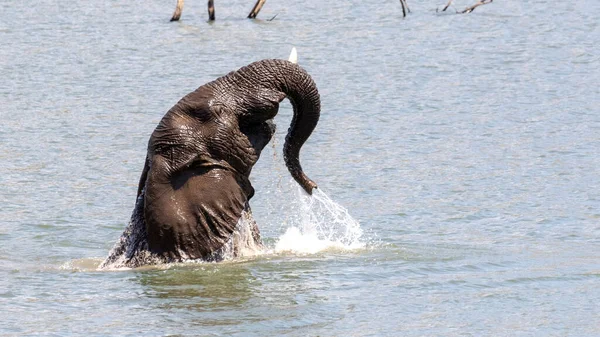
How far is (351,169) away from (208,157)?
708cm

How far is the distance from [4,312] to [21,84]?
1462cm

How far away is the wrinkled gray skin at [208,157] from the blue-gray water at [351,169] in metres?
0.35

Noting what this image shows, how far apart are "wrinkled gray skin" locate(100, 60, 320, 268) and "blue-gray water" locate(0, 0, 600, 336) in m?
0.35

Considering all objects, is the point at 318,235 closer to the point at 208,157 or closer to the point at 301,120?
the point at 301,120

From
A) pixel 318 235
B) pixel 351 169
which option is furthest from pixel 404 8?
pixel 318 235

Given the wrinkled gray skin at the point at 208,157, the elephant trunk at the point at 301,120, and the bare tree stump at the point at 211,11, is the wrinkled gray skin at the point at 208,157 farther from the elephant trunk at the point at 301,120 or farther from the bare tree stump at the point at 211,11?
the bare tree stump at the point at 211,11

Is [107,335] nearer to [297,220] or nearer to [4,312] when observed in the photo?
[4,312]

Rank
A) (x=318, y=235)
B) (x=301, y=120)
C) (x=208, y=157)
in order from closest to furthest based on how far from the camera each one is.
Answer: (x=208, y=157) → (x=301, y=120) → (x=318, y=235)

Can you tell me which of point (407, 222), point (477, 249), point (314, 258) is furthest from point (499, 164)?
point (314, 258)

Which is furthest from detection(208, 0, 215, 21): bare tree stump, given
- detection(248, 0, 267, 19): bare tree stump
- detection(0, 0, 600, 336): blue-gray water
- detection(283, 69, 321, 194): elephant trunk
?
detection(283, 69, 321, 194): elephant trunk

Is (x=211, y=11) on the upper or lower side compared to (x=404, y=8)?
upper

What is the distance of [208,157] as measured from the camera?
37.2ft

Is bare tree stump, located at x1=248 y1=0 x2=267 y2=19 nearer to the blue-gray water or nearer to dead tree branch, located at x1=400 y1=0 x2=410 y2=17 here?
the blue-gray water

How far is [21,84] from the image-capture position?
2497cm
